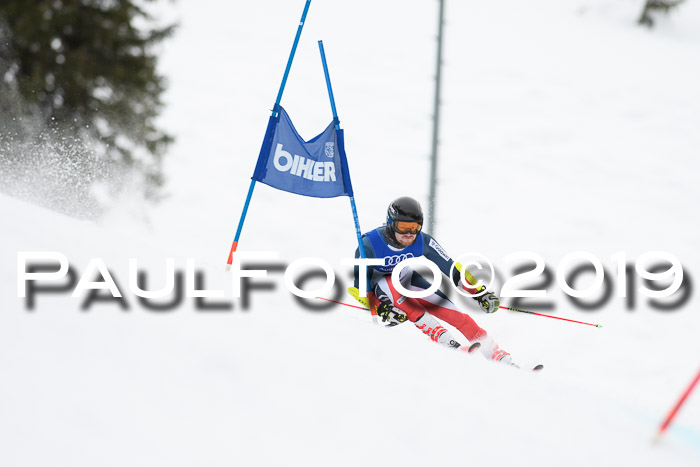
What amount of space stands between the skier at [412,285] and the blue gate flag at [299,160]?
78 centimetres

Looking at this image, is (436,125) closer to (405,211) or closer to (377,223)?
(405,211)

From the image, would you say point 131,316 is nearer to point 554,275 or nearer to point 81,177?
point 81,177

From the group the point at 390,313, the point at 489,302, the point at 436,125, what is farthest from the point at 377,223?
the point at 390,313

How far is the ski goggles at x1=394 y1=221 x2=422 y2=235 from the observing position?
530 centimetres

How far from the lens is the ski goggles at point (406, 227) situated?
5.30 metres

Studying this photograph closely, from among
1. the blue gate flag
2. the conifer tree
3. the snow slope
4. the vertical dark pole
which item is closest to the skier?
the snow slope

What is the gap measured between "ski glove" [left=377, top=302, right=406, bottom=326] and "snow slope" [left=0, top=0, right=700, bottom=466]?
0.53ft

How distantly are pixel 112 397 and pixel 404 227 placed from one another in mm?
2777

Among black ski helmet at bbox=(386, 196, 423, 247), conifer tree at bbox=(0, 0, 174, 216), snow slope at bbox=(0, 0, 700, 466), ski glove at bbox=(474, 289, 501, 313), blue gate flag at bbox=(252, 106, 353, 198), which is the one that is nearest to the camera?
snow slope at bbox=(0, 0, 700, 466)

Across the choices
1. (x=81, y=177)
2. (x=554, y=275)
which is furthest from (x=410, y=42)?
(x=81, y=177)

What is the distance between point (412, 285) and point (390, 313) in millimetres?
512

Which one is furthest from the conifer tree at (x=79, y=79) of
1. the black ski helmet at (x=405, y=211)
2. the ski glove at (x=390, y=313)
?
the ski glove at (x=390, y=313)

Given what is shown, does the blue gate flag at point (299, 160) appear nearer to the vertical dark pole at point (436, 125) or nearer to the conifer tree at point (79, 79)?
the vertical dark pole at point (436, 125)

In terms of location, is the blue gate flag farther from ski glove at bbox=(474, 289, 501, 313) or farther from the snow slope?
ski glove at bbox=(474, 289, 501, 313)
